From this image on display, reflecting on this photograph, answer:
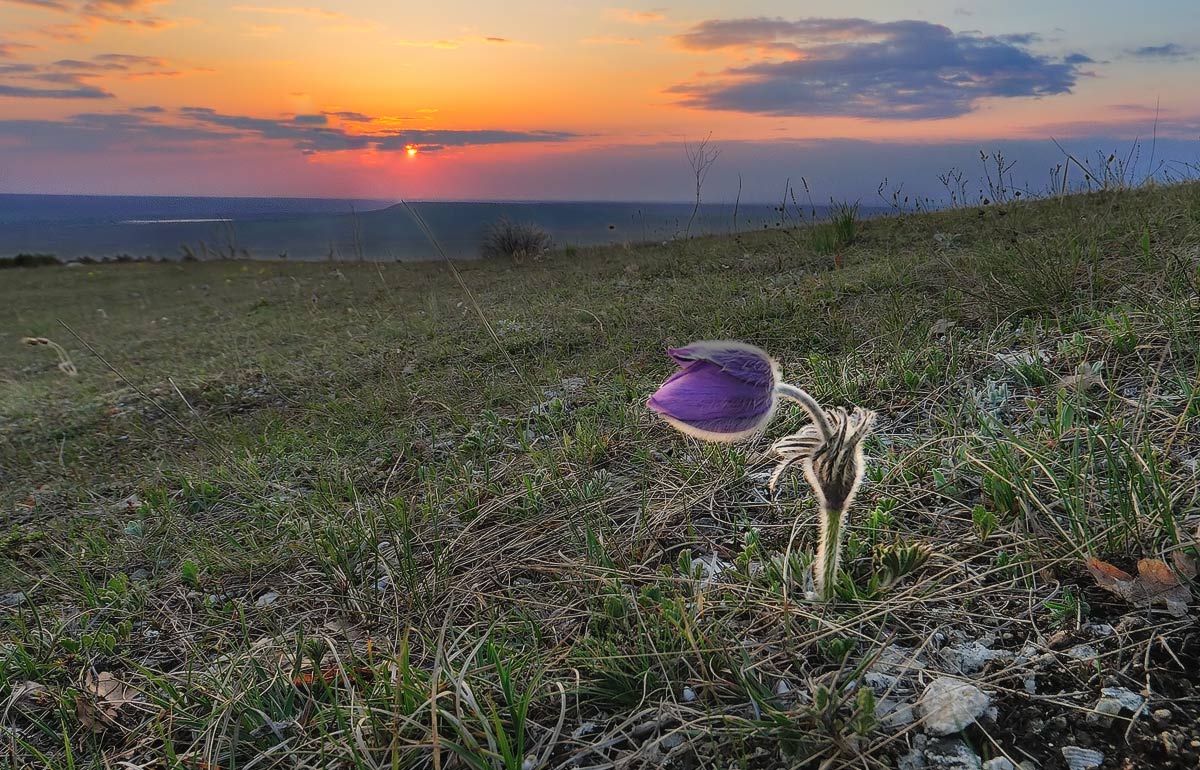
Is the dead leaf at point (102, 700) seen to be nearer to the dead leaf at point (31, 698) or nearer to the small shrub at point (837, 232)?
the dead leaf at point (31, 698)

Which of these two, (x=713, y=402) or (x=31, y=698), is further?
(x=31, y=698)

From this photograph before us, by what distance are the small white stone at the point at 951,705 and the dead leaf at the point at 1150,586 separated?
43 centimetres

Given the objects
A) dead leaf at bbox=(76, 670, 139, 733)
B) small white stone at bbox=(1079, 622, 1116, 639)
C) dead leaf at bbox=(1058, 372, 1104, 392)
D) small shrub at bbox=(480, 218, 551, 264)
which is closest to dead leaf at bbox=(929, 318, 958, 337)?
dead leaf at bbox=(1058, 372, 1104, 392)

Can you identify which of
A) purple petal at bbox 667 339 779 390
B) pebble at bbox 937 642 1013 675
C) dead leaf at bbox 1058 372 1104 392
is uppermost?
purple petal at bbox 667 339 779 390

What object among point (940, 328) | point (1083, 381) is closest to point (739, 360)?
point (1083, 381)

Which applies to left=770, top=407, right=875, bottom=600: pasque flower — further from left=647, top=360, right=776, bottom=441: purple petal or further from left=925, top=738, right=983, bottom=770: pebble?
left=925, top=738, right=983, bottom=770: pebble

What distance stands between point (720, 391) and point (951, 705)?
2.31 feet

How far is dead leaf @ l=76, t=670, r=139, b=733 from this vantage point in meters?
1.72

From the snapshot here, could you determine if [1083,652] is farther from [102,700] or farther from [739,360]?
[102,700]

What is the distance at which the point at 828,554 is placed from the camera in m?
1.55

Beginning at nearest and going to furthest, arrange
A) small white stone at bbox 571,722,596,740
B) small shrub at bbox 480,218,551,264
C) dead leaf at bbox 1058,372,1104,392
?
small white stone at bbox 571,722,596,740, dead leaf at bbox 1058,372,1104,392, small shrub at bbox 480,218,551,264

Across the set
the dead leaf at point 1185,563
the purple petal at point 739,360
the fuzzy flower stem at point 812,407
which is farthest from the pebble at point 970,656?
the purple petal at point 739,360

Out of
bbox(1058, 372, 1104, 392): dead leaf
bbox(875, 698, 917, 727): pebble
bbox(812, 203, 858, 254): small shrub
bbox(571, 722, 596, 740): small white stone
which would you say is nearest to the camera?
bbox(875, 698, 917, 727): pebble

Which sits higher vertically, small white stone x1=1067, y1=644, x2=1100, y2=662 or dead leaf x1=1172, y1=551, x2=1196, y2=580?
dead leaf x1=1172, y1=551, x2=1196, y2=580
